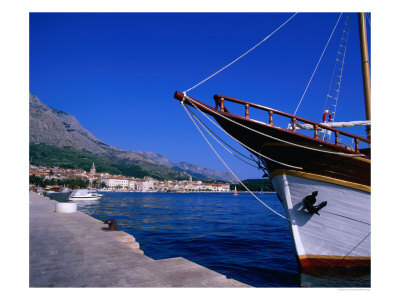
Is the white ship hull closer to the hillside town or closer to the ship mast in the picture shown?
the ship mast

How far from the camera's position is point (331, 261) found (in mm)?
6500

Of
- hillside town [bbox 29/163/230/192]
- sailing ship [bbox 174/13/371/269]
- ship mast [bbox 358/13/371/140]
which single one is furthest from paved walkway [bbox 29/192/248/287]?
hillside town [bbox 29/163/230/192]

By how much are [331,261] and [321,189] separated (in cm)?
191

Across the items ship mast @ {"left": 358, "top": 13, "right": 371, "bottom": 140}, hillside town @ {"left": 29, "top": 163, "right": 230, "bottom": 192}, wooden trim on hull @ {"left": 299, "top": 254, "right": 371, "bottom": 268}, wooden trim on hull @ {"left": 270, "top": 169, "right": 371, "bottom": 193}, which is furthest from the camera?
hillside town @ {"left": 29, "top": 163, "right": 230, "bottom": 192}

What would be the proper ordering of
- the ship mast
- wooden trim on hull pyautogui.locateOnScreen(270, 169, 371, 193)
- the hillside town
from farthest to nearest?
the hillside town < the ship mast < wooden trim on hull pyautogui.locateOnScreen(270, 169, 371, 193)

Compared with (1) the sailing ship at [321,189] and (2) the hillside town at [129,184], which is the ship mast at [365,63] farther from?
Result: (2) the hillside town at [129,184]

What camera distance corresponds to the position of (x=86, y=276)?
144 inches

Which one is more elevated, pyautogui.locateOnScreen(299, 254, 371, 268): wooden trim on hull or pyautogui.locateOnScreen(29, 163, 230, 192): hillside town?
pyautogui.locateOnScreen(299, 254, 371, 268): wooden trim on hull

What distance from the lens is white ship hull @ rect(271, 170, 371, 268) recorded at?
6.32m

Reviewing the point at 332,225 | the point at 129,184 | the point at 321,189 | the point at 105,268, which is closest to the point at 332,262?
the point at 332,225

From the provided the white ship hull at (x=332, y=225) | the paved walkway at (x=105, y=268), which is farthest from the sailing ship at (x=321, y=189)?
the paved walkway at (x=105, y=268)

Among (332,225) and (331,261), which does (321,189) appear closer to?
(332,225)

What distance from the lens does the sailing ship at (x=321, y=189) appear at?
6.29m
